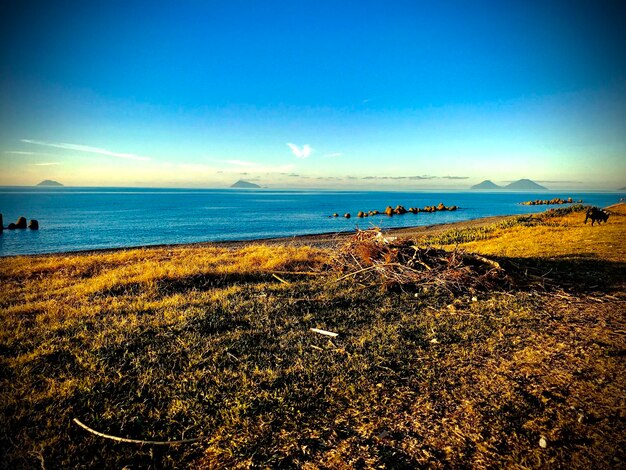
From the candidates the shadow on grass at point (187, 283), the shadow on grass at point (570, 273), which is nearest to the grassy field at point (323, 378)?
the shadow on grass at point (570, 273)

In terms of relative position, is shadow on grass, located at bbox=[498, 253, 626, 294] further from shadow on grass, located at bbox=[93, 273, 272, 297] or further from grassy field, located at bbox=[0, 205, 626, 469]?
shadow on grass, located at bbox=[93, 273, 272, 297]

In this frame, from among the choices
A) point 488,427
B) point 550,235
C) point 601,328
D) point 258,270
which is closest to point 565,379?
point 488,427

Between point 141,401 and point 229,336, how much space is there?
5.77ft

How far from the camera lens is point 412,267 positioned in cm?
862

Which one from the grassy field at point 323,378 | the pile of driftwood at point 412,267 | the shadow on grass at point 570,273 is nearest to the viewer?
the grassy field at point 323,378

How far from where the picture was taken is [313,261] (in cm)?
1222

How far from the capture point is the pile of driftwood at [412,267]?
7887 millimetres

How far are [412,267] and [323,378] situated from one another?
545 cm

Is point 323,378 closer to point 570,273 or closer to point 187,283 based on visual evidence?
point 187,283

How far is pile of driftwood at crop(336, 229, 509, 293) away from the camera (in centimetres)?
789

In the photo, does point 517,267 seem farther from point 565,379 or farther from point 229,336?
A: point 229,336

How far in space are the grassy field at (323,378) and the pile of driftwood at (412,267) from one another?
0.37 m

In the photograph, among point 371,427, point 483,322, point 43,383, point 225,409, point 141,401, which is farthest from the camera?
point 483,322

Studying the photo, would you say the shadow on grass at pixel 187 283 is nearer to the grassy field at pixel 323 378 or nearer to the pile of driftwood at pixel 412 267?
the grassy field at pixel 323 378
